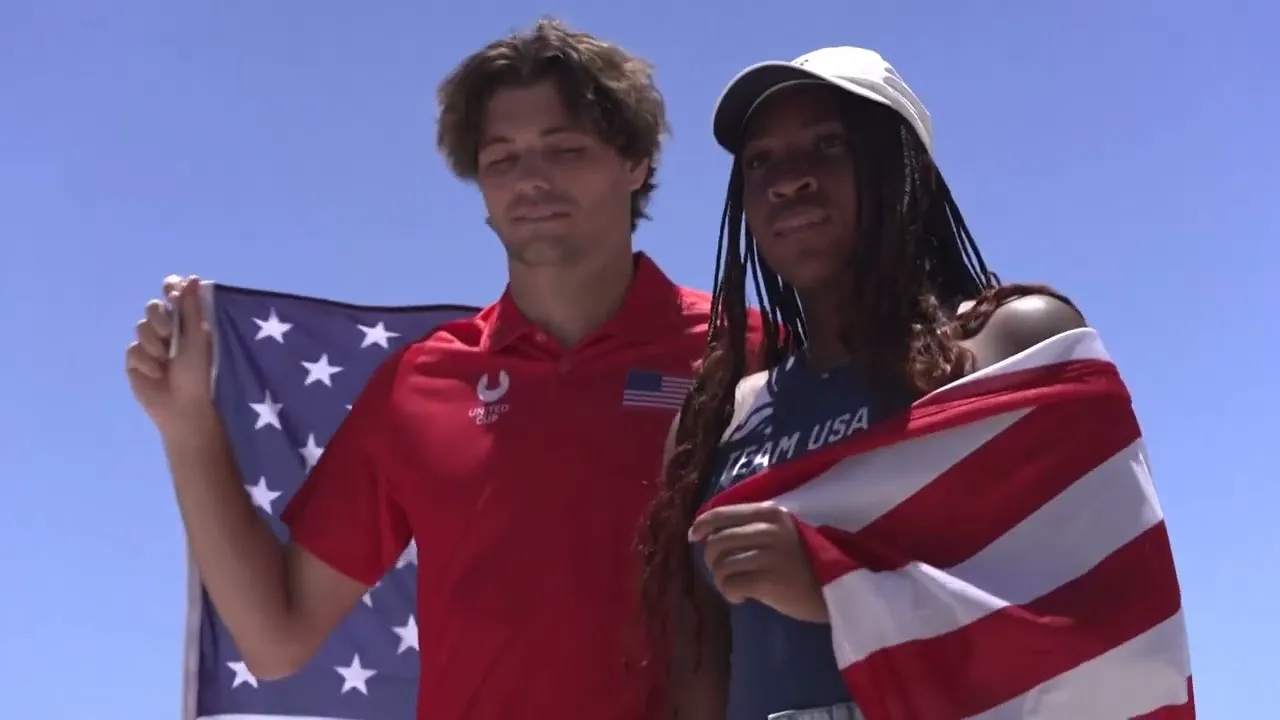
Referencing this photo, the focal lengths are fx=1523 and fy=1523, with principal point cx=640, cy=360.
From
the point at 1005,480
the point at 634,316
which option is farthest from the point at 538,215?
the point at 1005,480

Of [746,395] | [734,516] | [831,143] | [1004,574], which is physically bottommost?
[1004,574]

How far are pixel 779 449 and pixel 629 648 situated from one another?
109cm

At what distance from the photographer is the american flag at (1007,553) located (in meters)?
3.31

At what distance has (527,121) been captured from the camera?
5.48 m

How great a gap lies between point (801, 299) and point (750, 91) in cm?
62

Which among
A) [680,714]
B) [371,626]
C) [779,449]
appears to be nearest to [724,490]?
[779,449]

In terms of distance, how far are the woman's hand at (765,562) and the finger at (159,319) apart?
283cm

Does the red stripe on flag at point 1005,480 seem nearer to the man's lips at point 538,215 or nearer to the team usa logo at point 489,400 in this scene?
Result: the team usa logo at point 489,400

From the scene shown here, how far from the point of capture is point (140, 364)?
219 inches

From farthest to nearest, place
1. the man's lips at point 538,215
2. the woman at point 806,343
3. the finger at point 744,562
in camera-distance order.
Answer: the man's lips at point 538,215 < the woman at point 806,343 < the finger at point 744,562

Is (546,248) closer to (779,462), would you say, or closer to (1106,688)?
(779,462)

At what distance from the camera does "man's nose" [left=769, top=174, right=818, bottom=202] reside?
157 inches

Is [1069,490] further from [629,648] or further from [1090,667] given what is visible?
[629,648]

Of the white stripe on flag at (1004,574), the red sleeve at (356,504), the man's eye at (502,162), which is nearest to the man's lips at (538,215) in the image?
the man's eye at (502,162)
